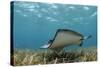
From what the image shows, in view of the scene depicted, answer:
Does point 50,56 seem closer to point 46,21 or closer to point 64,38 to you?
point 64,38

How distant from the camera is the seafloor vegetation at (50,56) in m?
2.18

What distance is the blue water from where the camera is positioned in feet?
7.13

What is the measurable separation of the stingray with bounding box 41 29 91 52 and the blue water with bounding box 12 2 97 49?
4cm

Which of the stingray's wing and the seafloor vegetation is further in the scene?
the stingray's wing

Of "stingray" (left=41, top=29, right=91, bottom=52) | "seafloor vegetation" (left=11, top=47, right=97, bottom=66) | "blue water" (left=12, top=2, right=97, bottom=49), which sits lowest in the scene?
"seafloor vegetation" (left=11, top=47, right=97, bottom=66)

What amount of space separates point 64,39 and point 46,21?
258 mm

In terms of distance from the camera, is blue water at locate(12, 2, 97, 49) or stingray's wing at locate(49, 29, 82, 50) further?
stingray's wing at locate(49, 29, 82, 50)

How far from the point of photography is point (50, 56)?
90.0 inches

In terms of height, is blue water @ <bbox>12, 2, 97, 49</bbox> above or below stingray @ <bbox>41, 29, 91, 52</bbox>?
above

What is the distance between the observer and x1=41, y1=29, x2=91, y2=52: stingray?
2289mm

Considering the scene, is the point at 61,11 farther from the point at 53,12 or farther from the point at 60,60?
the point at 60,60


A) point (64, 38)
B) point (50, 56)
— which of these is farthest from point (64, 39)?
point (50, 56)

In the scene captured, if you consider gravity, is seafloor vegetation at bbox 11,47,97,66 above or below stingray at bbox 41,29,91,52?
below
